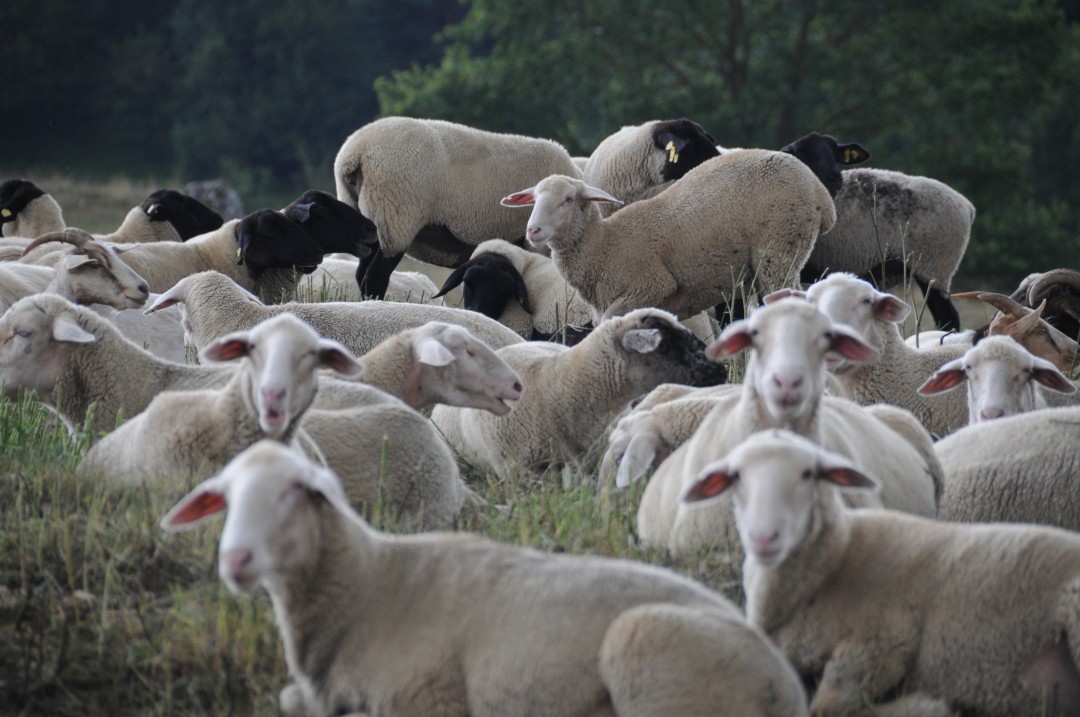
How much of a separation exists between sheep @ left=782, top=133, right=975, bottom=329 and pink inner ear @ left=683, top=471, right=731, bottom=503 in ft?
21.8

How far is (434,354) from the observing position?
5.88 m

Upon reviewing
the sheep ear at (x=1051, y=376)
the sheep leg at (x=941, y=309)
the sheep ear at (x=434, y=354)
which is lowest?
the sheep leg at (x=941, y=309)

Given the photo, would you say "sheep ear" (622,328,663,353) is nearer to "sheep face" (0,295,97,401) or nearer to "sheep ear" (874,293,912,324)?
"sheep ear" (874,293,912,324)

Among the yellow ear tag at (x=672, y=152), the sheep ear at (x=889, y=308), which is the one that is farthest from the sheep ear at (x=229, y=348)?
the yellow ear tag at (x=672, y=152)

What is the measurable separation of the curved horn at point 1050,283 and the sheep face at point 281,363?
5.09 meters

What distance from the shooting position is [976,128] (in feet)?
90.8

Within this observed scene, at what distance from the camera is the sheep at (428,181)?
9.75m

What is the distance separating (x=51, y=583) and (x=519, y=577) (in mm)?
1437

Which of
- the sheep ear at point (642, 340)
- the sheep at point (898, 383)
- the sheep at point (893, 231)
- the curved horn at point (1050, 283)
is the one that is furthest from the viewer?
the sheep at point (893, 231)

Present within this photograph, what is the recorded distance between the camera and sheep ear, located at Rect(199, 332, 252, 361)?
471cm

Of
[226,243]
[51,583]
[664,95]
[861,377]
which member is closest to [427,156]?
[226,243]

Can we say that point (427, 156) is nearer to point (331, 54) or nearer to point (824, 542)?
point (824, 542)

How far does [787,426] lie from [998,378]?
191 cm

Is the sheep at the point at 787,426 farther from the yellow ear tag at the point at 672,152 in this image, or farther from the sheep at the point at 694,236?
the yellow ear tag at the point at 672,152
